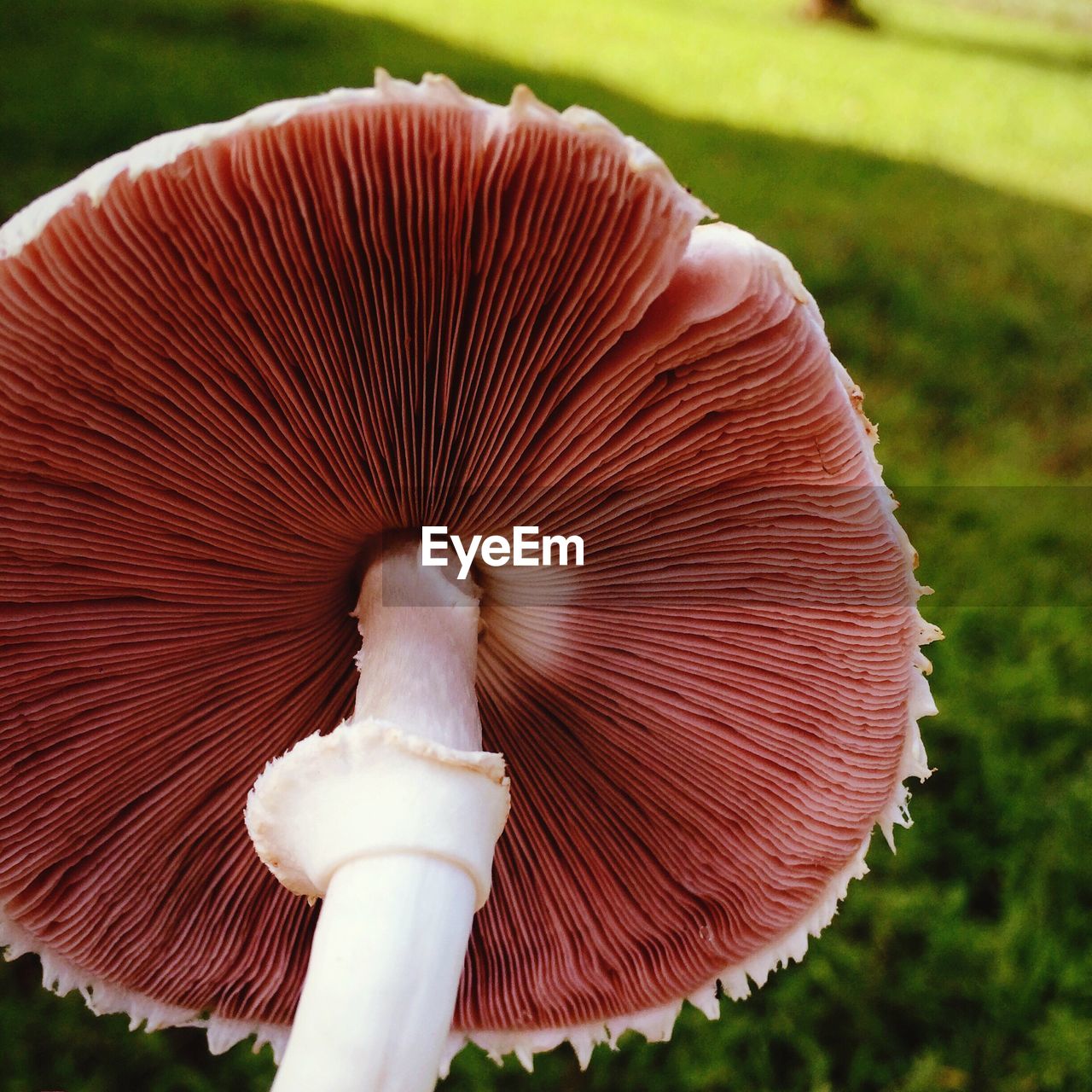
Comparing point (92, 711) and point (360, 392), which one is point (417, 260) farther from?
point (92, 711)

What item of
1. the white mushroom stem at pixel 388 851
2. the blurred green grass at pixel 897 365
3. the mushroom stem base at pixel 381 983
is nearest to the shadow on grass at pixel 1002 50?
the blurred green grass at pixel 897 365

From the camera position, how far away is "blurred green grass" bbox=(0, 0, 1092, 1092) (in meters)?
1.68

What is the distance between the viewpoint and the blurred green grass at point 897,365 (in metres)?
1.68

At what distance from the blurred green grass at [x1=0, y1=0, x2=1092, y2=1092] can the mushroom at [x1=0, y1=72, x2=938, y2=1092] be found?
55 cm

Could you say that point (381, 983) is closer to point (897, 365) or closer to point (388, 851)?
point (388, 851)

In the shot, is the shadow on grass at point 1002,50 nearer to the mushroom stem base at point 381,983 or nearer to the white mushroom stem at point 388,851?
the white mushroom stem at point 388,851

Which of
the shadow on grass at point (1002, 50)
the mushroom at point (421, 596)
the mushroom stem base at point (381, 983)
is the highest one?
the shadow on grass at point (1002, 50)

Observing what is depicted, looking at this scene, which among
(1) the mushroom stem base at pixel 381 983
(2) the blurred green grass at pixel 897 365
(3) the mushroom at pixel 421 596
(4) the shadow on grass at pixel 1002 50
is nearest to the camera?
(3) the mushroom at pixel 421 596

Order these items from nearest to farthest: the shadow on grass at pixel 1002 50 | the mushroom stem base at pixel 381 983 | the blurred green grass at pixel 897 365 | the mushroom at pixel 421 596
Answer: the mushroom at pixel 421 596
the mushroom stem base at pixel 381 983
the blurred green grass at pixel 897 365
the shadow on grass at pixel 1002 50

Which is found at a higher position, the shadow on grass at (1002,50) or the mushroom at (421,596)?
the shadow on grass at (1002,50)

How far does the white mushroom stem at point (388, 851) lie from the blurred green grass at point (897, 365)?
34.4 inches

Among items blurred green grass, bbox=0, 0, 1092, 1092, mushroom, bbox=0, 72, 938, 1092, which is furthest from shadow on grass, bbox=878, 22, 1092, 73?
mushroom, bbox=0, 72, 938, 1092

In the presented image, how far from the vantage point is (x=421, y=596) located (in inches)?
45.9

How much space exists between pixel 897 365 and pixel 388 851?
2.79 meters
